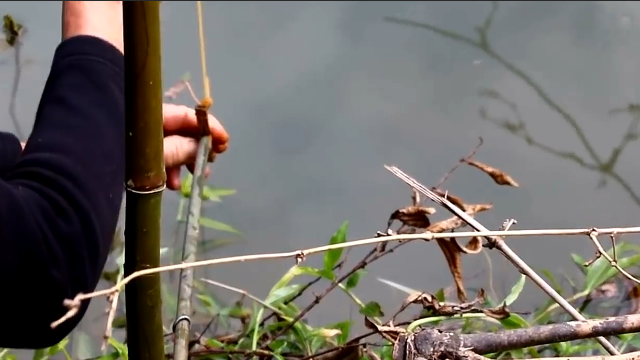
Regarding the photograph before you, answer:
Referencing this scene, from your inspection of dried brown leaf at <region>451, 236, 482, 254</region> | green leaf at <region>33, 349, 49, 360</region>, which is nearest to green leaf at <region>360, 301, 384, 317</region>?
dried brown leaf at <region>451, 236, 482, 254</region>

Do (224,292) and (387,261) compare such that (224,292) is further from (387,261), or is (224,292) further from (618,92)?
(618,92)

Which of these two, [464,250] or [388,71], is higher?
[388,71]

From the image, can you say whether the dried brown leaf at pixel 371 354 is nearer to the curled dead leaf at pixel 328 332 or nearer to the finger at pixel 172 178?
the curled dead leaf at pixel 328 332

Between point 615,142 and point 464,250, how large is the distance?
0.29 m

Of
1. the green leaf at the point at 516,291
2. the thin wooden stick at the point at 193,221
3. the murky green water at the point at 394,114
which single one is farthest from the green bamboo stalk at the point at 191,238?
the green leaf at the point at 516,291

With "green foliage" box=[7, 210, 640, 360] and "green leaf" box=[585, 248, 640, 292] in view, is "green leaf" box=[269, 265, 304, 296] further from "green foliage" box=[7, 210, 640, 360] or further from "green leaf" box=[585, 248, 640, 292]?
"green leaf" box=[585, 248, 640, 292]

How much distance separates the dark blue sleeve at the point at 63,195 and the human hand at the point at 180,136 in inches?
4.0

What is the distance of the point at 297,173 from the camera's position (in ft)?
2.23

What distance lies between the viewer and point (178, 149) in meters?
0.47

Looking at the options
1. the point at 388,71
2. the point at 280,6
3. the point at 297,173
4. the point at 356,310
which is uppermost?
the point at 280,6

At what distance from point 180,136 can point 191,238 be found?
0.28 ft

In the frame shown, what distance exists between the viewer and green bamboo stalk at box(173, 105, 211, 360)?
350mm

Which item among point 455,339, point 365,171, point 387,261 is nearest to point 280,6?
point 365,171

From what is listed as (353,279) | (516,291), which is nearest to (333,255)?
(353,279)
